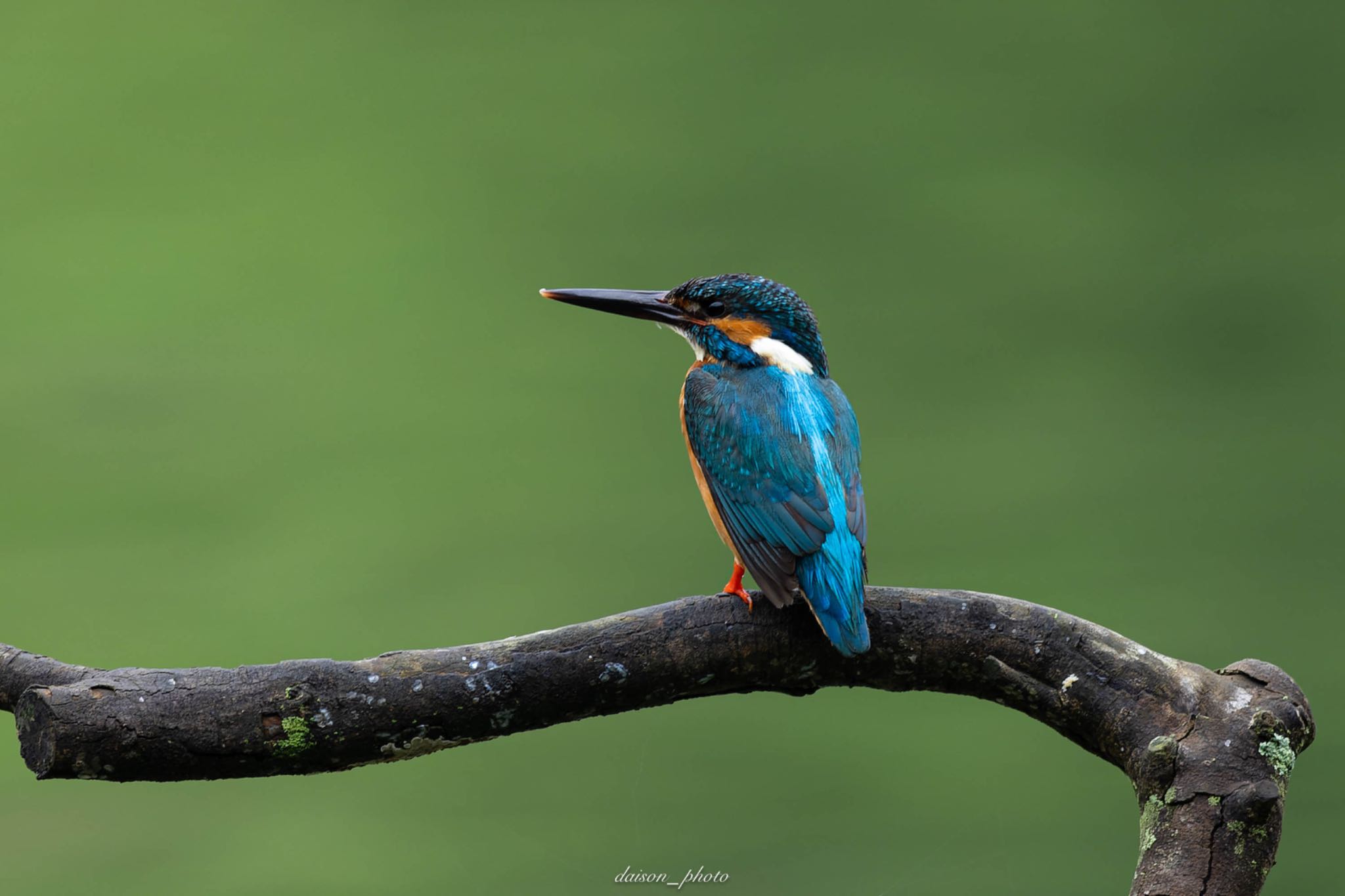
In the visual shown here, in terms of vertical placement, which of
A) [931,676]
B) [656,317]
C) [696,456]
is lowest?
[931,676]

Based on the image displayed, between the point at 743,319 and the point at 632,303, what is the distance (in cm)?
13

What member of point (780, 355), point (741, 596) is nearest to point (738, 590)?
point (741, 596)

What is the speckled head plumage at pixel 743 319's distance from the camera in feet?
4.79

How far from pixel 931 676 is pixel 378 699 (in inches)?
19.9

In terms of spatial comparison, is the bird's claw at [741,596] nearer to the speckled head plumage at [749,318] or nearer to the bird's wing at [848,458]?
the bird's wing at [848,458]

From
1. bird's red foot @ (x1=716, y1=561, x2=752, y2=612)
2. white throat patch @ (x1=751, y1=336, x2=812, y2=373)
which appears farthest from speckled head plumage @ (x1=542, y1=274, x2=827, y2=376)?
bird's red foot @ (x1=716, y1=561, x2=752, y2=612)

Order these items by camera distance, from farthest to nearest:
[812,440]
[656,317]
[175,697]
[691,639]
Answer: [656,317], [812,440], [691,639], [175,697]

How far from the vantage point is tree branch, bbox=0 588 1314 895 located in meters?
1.04

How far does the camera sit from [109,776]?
1.04 metres

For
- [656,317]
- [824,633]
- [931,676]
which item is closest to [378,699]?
[824,633]

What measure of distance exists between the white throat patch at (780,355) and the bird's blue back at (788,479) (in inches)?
0.5

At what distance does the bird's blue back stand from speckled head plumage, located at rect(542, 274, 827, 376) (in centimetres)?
2

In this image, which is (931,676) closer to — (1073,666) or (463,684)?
(1073,666)

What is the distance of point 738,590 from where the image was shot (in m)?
1.24
